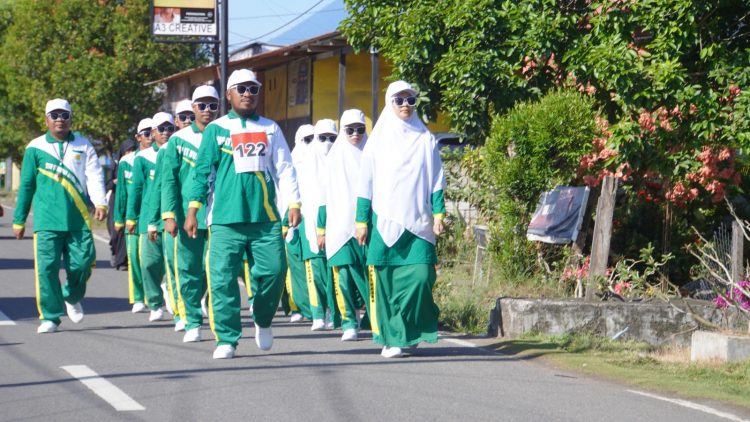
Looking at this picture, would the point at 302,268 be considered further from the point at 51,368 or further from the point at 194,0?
the point at 194,0

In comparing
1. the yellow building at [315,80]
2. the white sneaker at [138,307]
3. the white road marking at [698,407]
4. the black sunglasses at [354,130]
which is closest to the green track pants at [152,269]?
the white sneaker at [138,307]

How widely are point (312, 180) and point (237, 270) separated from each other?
321 centimetres

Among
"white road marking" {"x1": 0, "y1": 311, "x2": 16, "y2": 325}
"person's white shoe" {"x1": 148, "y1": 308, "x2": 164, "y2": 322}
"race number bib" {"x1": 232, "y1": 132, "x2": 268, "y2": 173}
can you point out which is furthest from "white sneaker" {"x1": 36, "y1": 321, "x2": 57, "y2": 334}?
"race number bib" {"x1": 232, "y1": 132, "x2": 268, "y2": 173}

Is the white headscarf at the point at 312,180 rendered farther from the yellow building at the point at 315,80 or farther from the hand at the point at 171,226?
the yellow building at the point at 315,80

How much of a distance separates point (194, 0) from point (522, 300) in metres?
15.0

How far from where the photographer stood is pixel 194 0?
978 inches

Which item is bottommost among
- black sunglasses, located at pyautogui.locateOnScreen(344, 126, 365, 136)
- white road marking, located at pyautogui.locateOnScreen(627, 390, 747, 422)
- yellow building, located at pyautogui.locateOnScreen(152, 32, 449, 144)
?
white road marking, located at pyautogui.locateOnScreen(627, 390, 747, 422)

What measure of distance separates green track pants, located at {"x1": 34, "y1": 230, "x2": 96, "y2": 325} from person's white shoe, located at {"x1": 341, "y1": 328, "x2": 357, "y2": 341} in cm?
255

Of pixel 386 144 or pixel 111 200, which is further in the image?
pixel 111 200

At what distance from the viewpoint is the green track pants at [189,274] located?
11141 millimetres

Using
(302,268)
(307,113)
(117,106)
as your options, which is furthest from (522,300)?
(117,106)

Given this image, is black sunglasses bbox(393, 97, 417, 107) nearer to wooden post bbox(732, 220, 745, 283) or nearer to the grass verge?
the grass verge

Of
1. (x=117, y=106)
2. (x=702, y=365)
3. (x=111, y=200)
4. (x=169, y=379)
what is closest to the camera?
(x=169, y=379)

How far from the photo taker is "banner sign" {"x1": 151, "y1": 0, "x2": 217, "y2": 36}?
971 inches
